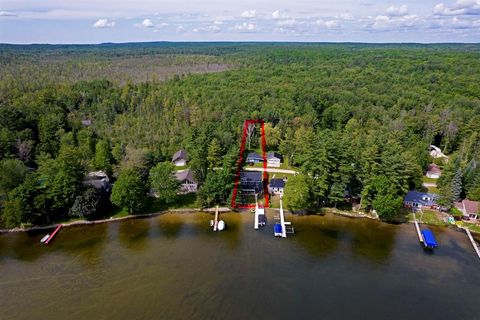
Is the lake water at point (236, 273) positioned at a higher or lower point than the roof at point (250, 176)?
lower

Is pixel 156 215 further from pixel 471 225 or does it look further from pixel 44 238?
pixel 471 225

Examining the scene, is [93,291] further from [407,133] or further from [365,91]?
[365,91]

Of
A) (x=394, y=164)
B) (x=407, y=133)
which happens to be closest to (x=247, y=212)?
(x=394, y=164)

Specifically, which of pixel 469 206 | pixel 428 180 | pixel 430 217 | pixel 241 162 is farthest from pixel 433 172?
pixel 241 162

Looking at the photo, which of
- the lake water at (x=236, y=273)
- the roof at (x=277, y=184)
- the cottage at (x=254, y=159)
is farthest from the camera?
the cottage at (x=254, y=159)

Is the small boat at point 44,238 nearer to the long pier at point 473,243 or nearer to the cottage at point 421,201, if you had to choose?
the cottage at point 421,201

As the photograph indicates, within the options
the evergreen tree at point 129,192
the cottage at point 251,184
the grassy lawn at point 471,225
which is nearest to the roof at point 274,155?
the cottage at point 251,184

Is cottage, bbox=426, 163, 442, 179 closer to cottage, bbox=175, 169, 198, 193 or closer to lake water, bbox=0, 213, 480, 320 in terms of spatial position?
lake water, bbox=0, 213, 480, 320
